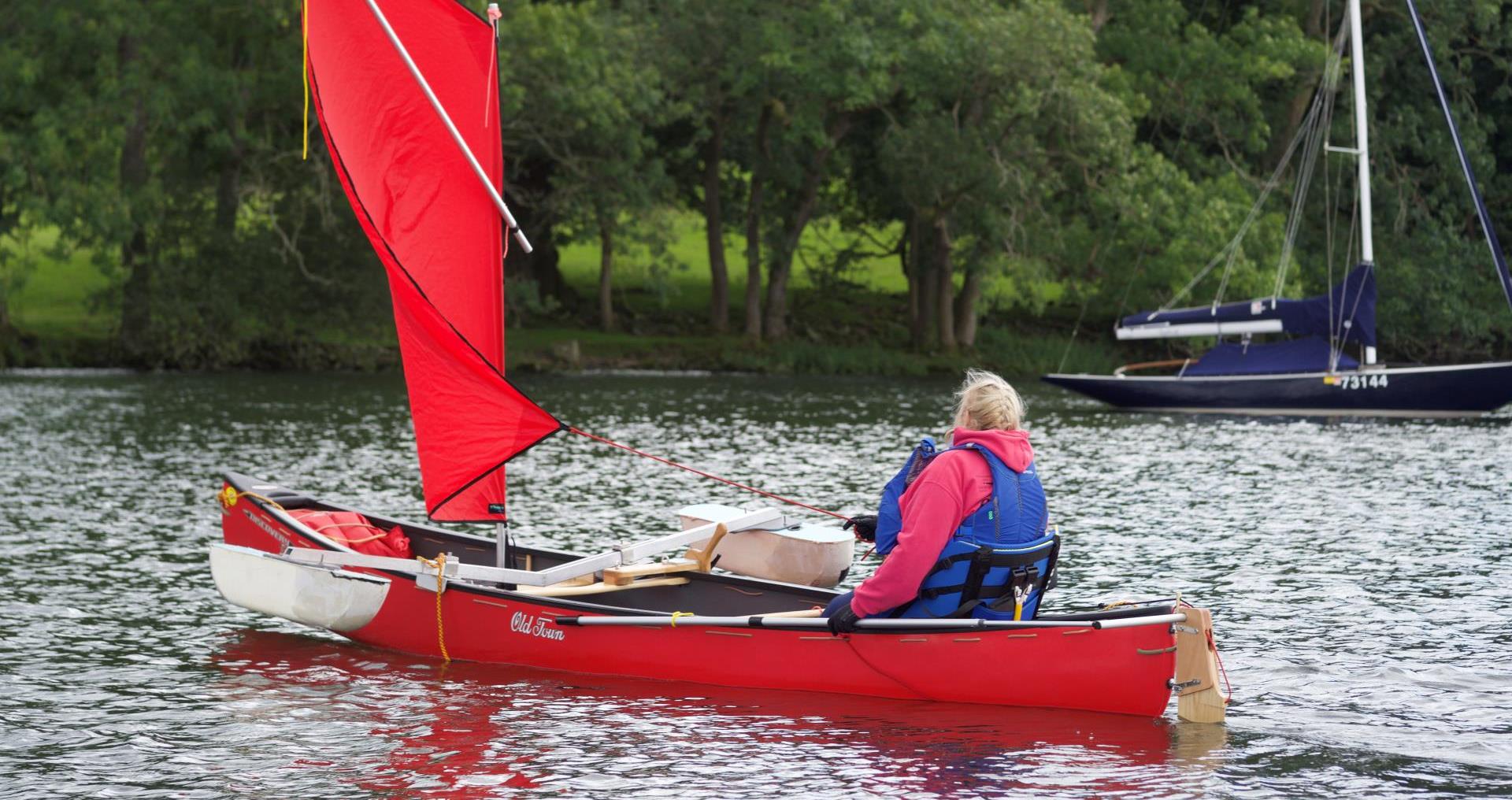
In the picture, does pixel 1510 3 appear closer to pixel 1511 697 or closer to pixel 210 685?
pixel 1511 697

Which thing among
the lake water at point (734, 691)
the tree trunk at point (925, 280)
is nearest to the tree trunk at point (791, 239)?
the tree trunk at point (925, 280)

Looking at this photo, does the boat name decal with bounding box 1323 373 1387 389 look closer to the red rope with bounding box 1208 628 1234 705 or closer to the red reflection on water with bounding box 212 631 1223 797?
the red rope with bounding box 1208 628 1234 705

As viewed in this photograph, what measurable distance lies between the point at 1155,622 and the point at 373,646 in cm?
652

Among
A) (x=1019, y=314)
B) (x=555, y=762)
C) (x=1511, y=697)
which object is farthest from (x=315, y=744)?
(x=1019, y=314)

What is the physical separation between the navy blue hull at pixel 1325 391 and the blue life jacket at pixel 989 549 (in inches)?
1175

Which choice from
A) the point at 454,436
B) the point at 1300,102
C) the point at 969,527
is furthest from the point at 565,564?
the point at 1300,102

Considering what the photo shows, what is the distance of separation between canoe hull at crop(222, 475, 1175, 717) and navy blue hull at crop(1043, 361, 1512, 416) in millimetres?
29398

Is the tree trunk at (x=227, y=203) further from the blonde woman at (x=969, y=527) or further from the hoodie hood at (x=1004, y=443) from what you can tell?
the hoodie hood at (x=1004, y=443)

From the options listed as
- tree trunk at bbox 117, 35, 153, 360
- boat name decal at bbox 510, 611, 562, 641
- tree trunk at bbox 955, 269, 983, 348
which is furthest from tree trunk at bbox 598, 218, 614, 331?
boat name decal at bbox 510, 611, 562, 641

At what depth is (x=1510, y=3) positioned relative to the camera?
5762 centimetres

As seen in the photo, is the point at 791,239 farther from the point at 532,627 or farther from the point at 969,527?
the point at 969,527

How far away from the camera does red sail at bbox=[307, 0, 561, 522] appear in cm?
1367

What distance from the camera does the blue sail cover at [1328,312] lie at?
131 feet

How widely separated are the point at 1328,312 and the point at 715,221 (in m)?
22.4
